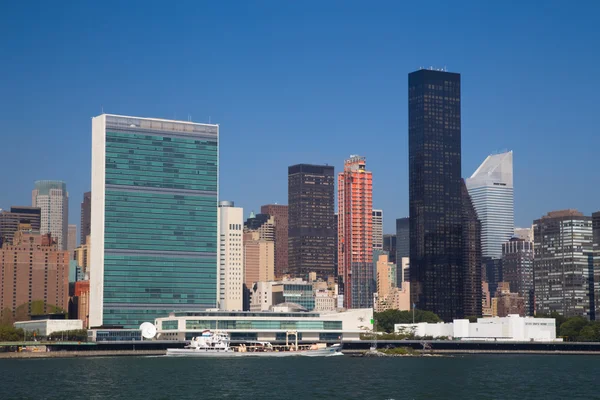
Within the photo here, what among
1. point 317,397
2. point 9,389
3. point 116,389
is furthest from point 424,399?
point 9,389

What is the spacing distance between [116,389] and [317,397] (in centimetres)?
3006

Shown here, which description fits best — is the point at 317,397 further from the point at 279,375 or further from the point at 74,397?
the point at 279,375

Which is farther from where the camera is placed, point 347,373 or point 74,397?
point 347,373

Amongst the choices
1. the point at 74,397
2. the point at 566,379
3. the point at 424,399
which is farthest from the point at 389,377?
the point at 74,397

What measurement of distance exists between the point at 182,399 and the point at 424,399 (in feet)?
99.7

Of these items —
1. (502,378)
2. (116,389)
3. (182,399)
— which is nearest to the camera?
(182,399)

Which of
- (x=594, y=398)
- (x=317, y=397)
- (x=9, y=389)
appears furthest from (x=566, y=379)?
(x=9, y=389)

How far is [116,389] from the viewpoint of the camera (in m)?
156

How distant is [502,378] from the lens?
186125mm

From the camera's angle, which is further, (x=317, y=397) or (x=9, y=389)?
(x=9, y=389)

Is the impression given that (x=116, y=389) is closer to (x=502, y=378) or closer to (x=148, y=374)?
(x=148, y=374)

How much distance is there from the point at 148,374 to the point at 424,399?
63.2 m

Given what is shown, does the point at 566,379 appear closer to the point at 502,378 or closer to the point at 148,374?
the point at 502,378

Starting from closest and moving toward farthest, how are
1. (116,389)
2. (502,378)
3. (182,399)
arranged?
1. (182,399)
2. (116,389)
3. (502,378)
